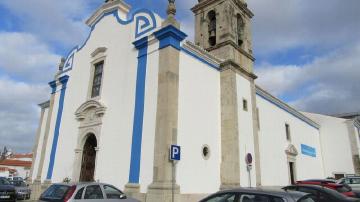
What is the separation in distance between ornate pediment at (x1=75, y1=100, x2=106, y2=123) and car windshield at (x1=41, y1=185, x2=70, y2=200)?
21.0 feet

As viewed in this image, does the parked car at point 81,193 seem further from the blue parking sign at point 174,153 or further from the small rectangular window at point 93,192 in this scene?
the blue parking sign at point 174,153

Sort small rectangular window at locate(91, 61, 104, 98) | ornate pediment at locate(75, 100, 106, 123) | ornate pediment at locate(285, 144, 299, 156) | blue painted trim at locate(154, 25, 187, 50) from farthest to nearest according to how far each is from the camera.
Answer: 1. ornate pediment at locate(285, 144, 299, 156)
2. small rectangular window at locate(91, 61, 104, 98)
3. ornate pediment at locate(75, 100, 106, 123)
4. blue painted trim at locate(154, 25, 187, 50)

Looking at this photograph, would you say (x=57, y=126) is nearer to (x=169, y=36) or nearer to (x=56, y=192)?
(x=169, y=36)

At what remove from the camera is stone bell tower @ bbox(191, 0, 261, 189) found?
13.8 metres

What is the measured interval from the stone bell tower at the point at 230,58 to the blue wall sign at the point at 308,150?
1032cm

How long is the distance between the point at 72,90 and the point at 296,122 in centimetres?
1759

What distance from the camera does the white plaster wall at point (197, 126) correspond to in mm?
11953

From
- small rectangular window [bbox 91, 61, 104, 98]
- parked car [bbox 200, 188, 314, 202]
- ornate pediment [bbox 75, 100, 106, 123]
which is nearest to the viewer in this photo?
parked car [bbox 200, 188, 314, 202]

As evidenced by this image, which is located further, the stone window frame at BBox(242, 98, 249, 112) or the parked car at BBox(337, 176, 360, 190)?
the stone window frame at BBox(242, 98, 249, 112)

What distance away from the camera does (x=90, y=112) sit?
14898 mm

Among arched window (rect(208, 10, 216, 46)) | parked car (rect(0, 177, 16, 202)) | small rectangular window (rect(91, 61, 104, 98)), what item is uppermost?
arched window (rect(208, 10, 216, 46))

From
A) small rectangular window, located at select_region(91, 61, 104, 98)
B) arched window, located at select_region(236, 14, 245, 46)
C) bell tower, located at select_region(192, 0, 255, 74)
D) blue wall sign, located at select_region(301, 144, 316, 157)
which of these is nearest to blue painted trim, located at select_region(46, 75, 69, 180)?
small rectangular window, located at select_region(91, 61, 104, 98)

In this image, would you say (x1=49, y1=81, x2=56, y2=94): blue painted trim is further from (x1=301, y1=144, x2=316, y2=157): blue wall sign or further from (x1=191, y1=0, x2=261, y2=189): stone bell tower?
(x1=301, y1=144, x2=316, y2=157): blue wall sign

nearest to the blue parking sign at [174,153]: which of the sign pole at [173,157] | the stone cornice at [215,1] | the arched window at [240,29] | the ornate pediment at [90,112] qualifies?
the sign pole at [173,157]
